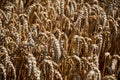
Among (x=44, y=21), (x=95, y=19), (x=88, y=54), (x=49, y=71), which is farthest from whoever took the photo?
(x=95, y=19)

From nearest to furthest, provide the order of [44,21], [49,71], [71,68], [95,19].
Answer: [49,71]
[71,68]
[44,21]
[95,19]

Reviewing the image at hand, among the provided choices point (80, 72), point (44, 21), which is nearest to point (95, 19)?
point (44, 21)

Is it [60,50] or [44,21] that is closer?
[60,50]

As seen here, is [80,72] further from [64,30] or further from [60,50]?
[64,30]

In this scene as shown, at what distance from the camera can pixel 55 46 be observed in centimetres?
176

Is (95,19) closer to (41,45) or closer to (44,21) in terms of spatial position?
(44,21)

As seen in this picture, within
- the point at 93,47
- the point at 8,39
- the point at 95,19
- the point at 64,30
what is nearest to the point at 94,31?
the point at 95,19

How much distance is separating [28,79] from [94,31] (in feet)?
2.89

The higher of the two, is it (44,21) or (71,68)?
(44,21)

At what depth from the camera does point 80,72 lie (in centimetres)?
190

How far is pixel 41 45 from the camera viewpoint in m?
1.99

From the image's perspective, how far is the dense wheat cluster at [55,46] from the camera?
1.80 m

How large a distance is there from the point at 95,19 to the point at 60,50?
31.5 inches

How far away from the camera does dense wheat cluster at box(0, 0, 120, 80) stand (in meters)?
1.80
